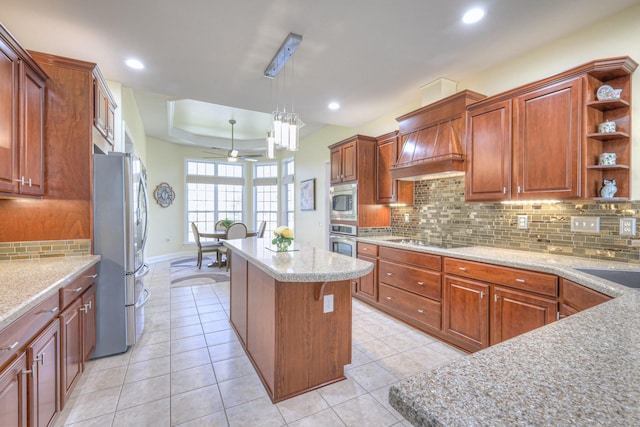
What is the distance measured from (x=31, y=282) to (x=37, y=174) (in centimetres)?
97

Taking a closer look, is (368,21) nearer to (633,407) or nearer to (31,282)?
(633,407)

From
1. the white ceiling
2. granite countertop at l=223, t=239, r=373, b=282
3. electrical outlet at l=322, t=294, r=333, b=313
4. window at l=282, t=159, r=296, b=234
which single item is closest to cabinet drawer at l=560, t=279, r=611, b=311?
granite countertop at l=223, t=239, r=373, b=282

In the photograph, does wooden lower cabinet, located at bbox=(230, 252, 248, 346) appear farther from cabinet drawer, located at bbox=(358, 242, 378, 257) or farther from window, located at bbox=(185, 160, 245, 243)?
window, located at bbox=(185, 160, 245, 243)

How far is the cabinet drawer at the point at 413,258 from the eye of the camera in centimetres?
286

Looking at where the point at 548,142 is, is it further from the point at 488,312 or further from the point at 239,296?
the point at 239,296

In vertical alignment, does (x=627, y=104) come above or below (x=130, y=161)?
above

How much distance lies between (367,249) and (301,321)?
199 centimetres

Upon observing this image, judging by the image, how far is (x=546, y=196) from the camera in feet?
7.61

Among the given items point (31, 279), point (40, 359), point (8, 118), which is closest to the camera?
point (40, 359)

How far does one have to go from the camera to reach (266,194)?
8508mm

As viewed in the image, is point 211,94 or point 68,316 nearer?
point 68,316

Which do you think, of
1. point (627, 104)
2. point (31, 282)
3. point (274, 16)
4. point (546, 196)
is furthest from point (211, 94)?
point (627, 104)

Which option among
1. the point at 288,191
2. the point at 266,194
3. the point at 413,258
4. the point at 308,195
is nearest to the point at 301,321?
the point at 413,258

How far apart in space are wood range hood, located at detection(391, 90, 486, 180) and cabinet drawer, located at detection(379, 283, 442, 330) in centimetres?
135
